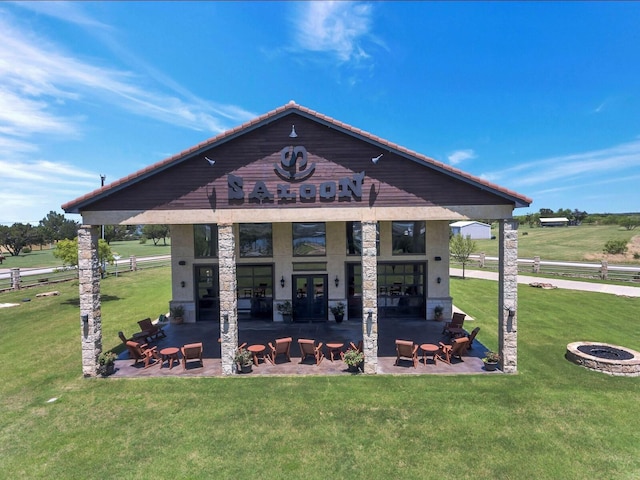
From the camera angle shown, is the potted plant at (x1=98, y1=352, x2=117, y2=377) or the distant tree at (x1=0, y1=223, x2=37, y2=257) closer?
the potted plant at (x1=98, y1=352, x2=117, y2=377)

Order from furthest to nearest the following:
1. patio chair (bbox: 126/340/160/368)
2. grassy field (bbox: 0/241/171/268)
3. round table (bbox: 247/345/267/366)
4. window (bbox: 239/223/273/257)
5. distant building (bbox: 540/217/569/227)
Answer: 1. distant building (bbox: 540/217/569/227)
2. grassy field (bbox: 0/241/171/268)
3. window (bbox: 239/223/273/257)
4. round table (bbox: 247/345/267/366)
5. patio chair (bbox: 126/340/160/368)

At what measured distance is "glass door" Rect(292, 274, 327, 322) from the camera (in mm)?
17156

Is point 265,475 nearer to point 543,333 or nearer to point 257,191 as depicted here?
point 257,191

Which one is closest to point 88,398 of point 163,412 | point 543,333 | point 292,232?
point 163,412

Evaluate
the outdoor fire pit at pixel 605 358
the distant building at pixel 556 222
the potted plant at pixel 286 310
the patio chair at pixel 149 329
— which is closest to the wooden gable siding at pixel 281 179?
the patio chair at pixel 149 329

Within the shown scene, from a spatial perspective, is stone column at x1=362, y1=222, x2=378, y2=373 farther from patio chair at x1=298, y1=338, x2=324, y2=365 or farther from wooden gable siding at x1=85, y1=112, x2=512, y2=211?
patio chair at x1=298, y1=338, x2=324, y2=365

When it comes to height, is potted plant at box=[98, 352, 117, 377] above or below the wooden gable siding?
below

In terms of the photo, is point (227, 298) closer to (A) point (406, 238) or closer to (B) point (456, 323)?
(A) point (406, 238)

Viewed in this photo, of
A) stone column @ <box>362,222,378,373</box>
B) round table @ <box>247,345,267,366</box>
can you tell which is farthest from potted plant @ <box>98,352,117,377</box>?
stone column @ <box>362,222,378,373</box>

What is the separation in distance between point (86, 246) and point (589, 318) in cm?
2364

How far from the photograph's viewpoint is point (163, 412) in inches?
350

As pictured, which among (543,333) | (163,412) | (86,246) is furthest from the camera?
(543,333)

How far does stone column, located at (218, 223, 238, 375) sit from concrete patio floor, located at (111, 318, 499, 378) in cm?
70

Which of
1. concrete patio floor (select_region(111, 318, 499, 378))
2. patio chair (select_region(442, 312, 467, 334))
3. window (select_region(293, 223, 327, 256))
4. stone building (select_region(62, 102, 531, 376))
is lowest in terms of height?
concrete patio floor (select_region(111, 318, 499, 378))
